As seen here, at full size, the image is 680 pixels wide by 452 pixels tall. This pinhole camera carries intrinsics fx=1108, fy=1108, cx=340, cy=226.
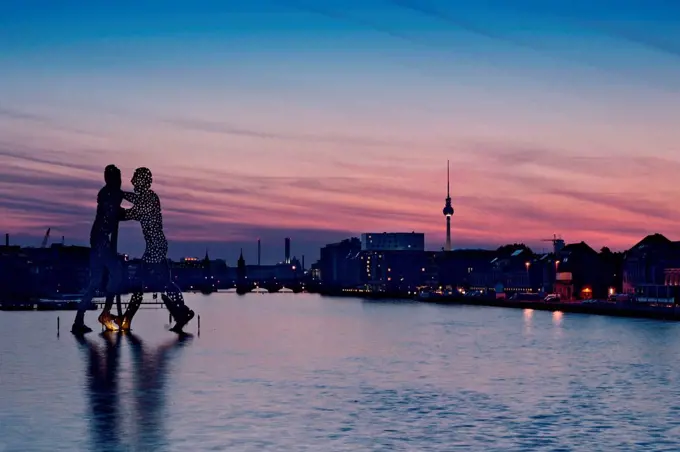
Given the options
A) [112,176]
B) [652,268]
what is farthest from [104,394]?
[652,268]

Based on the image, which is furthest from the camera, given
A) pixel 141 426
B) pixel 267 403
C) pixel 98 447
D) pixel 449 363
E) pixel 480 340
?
pixel 480 340

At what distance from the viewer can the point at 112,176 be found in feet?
292

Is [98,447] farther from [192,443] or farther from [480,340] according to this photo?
[480,340]

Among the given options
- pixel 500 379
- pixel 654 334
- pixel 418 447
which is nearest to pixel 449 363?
pixel 500 379

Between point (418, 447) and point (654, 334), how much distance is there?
7632cm

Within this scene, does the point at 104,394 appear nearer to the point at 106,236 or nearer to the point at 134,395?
the point at 134,395

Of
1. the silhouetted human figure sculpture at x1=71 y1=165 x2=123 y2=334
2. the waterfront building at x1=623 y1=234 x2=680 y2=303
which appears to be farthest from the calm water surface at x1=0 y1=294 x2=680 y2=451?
the waterfront building at x1=623 y1=234 x2=680 y2=303

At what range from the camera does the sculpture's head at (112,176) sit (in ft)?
291

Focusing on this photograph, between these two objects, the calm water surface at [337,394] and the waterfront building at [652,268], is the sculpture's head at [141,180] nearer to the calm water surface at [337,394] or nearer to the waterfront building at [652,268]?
the calm water surface at [337,394]

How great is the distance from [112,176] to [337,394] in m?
43.1

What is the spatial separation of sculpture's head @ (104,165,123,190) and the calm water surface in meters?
12.8

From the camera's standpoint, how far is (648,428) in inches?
1619

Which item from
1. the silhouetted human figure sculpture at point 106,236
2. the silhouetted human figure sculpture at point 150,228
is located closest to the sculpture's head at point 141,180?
the silhouetted human figure sculpture at point 150,228

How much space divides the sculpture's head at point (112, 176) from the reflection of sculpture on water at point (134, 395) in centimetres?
1281
